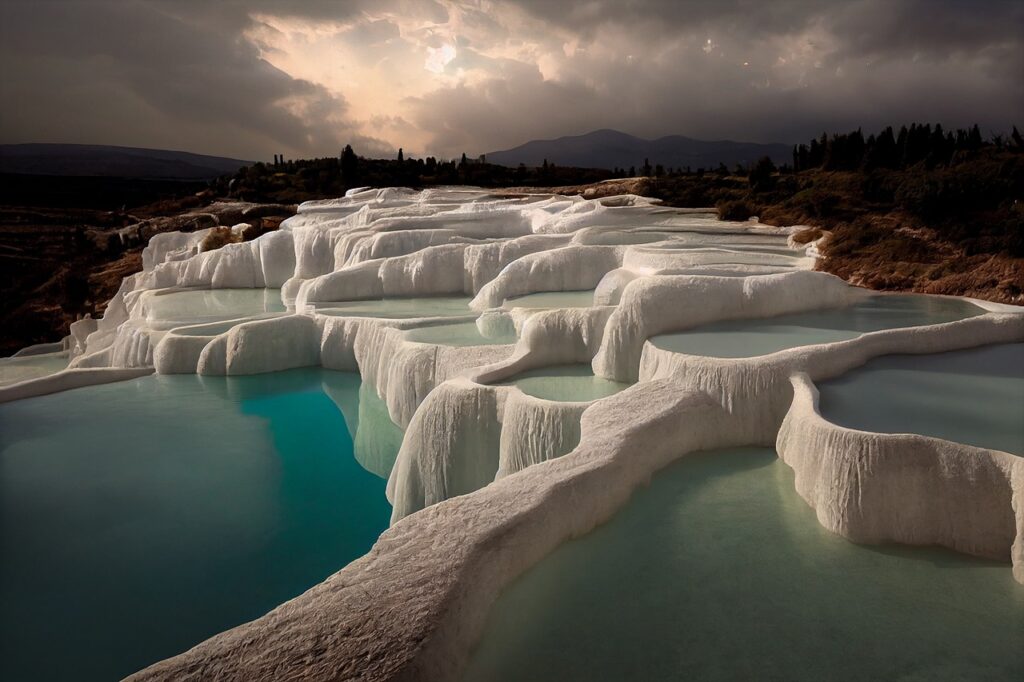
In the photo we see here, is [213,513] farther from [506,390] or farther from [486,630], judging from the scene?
[486,630]

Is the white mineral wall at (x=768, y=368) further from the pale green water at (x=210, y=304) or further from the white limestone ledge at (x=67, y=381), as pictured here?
the pale green water at (x=210, y=304)

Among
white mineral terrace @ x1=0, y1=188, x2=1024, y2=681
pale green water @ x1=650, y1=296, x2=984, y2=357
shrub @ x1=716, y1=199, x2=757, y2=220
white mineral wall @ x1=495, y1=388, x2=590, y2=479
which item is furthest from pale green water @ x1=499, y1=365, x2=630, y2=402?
shrub @ x1=716, y1=199, x2=757, y2=220

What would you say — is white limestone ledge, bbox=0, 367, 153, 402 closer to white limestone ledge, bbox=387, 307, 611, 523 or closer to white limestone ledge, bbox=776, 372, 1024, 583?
white limestone ledge, bbox=387, 307, 611, 523

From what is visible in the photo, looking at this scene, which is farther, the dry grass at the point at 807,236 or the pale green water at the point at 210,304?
the pale green water at the point at 210,304

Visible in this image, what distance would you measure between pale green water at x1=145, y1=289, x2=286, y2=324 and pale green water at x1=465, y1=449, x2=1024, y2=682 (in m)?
15.4

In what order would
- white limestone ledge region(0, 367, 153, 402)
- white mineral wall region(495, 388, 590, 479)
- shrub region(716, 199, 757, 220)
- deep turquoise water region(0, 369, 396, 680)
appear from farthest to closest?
shrub region(716, 199, 757, 220)
white limestone ledge region(0, 367, 153, 402)
white mineral wall region(495, 388, 590, 479)
deep turquoise water region(0, 369, 396, 680)

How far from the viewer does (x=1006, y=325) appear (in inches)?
372

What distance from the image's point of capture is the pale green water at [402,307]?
15.0 metres

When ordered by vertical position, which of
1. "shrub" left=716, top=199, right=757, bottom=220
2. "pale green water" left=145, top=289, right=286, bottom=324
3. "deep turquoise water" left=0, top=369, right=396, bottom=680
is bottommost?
"deep turquoise water" left=0, top=369, right=396, bottom=680

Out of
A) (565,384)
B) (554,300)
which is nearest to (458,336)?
(554,300)

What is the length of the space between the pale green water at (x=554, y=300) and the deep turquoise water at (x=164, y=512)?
3.54 metres

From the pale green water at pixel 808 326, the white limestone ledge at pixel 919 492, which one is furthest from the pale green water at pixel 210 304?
the white limestone ledge at pixel 919 492

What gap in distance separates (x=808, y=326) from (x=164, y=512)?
9.59 m

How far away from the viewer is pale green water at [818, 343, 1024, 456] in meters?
6.09
